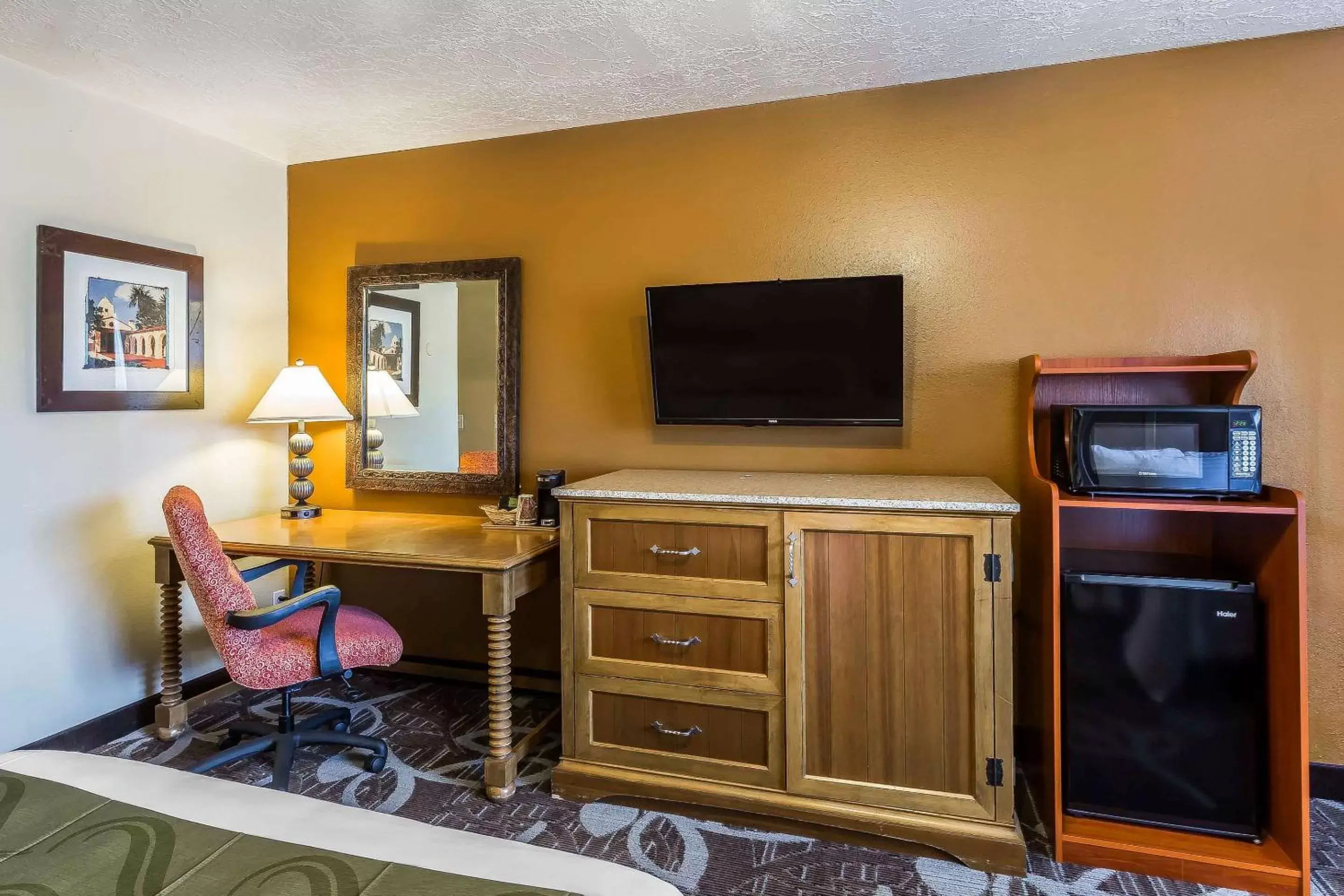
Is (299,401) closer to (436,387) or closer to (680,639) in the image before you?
(436,387)

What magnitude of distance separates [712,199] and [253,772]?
2.76 metres

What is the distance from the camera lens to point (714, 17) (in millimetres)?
2234

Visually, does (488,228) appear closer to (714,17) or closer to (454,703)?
(714,17)

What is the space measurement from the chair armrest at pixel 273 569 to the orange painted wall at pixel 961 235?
1.98ft

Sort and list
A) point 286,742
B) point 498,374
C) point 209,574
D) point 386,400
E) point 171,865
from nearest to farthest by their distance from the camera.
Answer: point 171,865, point 209,574, point 286,742, point 498,374, point 386,400

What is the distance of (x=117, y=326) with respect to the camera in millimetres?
2842

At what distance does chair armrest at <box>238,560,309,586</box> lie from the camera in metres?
2.71

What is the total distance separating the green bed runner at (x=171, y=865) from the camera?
3.01 ft

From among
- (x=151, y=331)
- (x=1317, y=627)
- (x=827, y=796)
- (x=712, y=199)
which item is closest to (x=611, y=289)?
(x=712, y=199)

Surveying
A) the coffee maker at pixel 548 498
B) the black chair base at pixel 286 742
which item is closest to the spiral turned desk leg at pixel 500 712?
the black chair base at pixel 286 742

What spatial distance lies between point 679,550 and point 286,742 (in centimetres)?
156

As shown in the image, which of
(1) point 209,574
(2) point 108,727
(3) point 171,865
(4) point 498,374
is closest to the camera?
(3) point 171,865

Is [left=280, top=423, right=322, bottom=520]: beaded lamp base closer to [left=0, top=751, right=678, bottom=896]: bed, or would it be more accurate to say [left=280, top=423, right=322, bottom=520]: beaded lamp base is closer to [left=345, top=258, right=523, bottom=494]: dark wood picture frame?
[left=345, top=258, right=523, bottom=494]: dark wood picture frame

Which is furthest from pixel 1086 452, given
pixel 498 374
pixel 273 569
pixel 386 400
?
pixel 273 569
